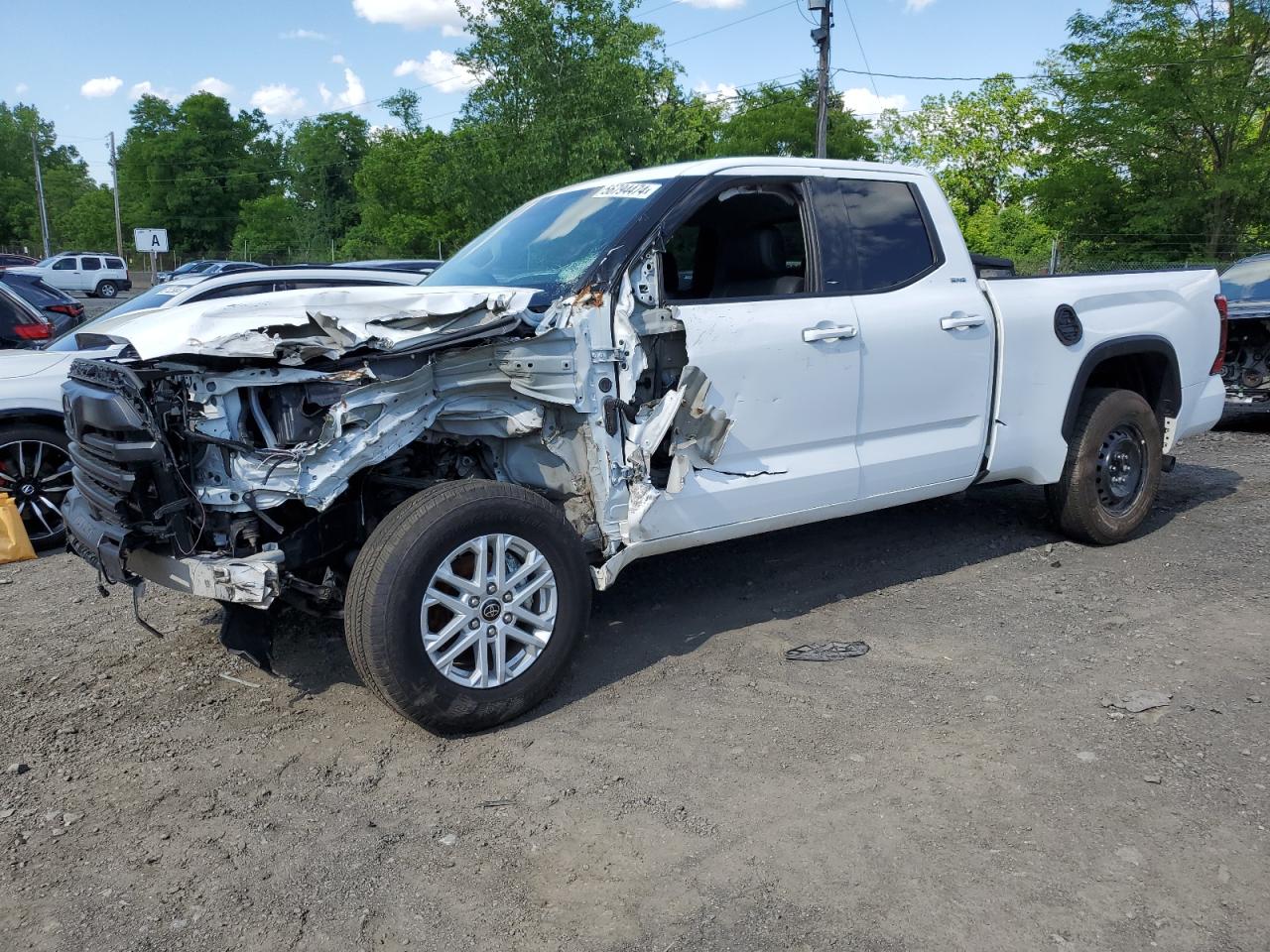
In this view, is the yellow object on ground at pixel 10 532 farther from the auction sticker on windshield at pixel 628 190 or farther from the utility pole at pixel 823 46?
the utility pole at pixel 823 46

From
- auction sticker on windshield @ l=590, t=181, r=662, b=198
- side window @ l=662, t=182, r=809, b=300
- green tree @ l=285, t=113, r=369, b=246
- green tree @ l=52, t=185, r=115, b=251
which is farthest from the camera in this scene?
green tree @ l=52, t=185, r=115, b=251

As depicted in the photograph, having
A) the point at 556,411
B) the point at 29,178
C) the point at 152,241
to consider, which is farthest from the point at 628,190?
the point at 29,178

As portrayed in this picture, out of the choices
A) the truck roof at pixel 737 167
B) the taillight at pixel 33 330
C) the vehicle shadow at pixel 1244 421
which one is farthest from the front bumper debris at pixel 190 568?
the vehicle shadow at pixel 1244 421

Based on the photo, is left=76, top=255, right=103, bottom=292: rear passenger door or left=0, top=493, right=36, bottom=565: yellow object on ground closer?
left=0, top=493, right=36, bottom=565: yellow object on ground

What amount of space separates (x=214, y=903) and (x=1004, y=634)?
11.4 ft

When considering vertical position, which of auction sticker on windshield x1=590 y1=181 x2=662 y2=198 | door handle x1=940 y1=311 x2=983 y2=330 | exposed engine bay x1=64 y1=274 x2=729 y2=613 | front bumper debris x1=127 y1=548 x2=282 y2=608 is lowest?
front bumper debris x1=127 y1=548 x2=282 y2=608

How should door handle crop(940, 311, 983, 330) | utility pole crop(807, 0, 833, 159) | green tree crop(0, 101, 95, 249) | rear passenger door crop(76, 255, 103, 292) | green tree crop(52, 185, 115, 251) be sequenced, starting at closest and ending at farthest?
1. door handle crop(940, 311, 983, 330)
2. utility pole crop(807, 0, 833, 159)
3. rear passenger door crop(76, 255, 103, 292)
4. green tree crop(52, 185, 115, 251)
5. green tree crop(0, 101, 95, 249)

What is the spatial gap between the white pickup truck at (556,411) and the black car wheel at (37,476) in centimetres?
258

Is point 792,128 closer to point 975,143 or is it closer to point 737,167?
point 975,143

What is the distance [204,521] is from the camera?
3.61m

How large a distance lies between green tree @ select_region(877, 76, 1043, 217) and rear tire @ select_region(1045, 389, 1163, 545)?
158ft

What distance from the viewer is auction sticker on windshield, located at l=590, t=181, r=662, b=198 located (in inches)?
175

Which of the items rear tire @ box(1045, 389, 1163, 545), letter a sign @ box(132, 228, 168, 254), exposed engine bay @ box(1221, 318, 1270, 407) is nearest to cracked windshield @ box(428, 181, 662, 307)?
rear tire @ box(1045, 389, 1163, 545)

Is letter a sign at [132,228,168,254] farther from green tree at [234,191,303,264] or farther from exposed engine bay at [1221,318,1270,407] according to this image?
exposed engine bay at [1221,318,1270,407]
